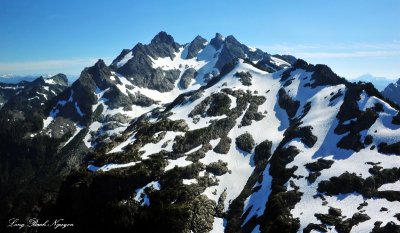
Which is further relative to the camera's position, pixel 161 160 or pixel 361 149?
pixel 161 160

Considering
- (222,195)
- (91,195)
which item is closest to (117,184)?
(91,195)

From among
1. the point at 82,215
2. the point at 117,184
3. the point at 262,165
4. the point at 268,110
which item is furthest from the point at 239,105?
the point at 82,215

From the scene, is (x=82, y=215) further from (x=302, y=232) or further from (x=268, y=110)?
(x=268, y=110)

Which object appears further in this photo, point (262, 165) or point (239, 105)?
point (239, 105)

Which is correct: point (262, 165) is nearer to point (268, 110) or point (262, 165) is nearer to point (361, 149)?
point (361, 149)

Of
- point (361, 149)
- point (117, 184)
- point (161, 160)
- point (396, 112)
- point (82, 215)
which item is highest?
point (396, 112)

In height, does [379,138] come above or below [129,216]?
above

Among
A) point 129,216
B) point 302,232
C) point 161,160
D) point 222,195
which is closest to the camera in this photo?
point 302,232

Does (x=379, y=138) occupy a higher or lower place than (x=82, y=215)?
higher

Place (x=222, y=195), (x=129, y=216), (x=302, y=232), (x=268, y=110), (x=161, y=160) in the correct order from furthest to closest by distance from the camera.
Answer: (x=268, y=110) < (x=161, y=160) < (x=222, y=195) < (x=129, y=216) < (x=302, y=232)
